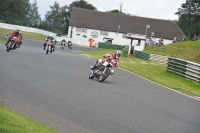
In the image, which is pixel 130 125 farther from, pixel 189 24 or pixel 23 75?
pixel 189 24

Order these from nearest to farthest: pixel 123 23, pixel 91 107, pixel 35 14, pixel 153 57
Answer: pixel 91 107
pixel 153 57
pixel 123 23
pixel 35 14

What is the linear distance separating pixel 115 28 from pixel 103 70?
7462 cm

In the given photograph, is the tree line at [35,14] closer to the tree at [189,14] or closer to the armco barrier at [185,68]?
the tree at [189,14]

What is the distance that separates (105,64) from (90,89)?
10.5 feet

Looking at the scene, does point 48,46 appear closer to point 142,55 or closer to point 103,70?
point 142,55

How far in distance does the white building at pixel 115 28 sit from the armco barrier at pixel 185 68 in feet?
200

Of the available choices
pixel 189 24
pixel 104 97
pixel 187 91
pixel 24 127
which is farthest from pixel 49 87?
pixel 189 24

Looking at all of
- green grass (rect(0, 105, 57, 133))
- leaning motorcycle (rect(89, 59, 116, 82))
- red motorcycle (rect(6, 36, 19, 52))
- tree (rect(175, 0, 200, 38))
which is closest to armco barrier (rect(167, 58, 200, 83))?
leaning motorcycle (rect(89, 59, 116, 82))

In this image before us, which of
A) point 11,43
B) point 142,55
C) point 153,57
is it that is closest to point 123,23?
point 142,55

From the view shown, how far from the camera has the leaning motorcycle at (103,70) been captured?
18.9m

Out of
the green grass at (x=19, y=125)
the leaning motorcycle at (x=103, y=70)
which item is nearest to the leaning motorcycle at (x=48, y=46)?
the leaning motorcycle at (x=103, y=70)

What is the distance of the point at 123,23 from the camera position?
94.6 m

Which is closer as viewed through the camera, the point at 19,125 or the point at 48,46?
the point at 19,125

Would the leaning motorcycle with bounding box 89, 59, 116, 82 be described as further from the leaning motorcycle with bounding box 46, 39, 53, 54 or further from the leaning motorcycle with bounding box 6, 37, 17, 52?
the leaning motorcycle with bounding box 46, 39, 53, 54
